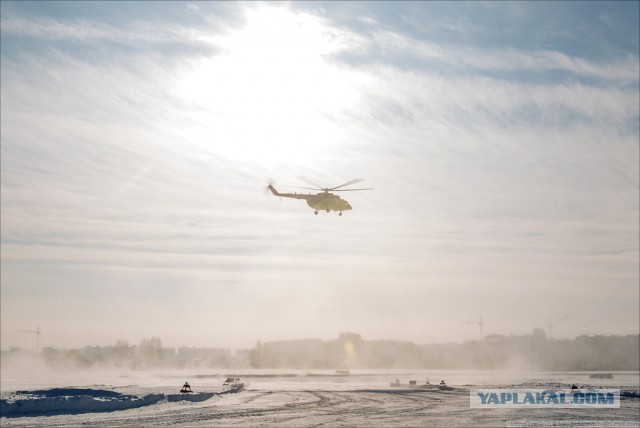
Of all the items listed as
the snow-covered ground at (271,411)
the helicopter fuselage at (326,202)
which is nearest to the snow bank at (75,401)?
the snow-covered ground at (271,411)

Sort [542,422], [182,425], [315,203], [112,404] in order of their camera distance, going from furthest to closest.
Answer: [315,203] → [112,404] → [542,422] → [182,425]

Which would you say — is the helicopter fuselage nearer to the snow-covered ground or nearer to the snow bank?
the snow-covered ground

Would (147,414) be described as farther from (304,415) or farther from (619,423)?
(619,423)

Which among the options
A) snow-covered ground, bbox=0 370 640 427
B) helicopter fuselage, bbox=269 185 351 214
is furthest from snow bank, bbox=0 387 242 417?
helicopter fuselage, bbox=269 185 351 214

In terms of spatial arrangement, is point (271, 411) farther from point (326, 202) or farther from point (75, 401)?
point (326, 202)

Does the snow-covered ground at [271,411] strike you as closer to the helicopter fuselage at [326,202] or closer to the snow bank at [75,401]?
the snow bank at [75,401]

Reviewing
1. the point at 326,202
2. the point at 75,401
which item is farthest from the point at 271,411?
the point at 326,202

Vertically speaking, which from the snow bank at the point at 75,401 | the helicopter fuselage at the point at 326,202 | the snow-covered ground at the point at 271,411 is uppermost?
the helicopter fuselage at the point at 326,202

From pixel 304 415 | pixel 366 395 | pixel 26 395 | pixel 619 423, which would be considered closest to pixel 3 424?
pixel 26 395
